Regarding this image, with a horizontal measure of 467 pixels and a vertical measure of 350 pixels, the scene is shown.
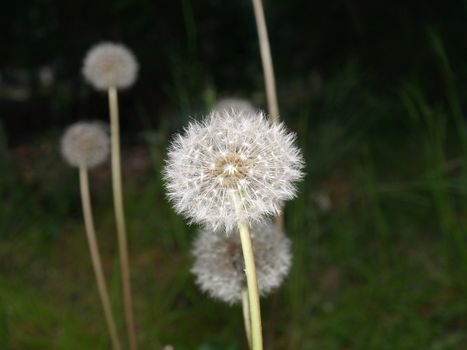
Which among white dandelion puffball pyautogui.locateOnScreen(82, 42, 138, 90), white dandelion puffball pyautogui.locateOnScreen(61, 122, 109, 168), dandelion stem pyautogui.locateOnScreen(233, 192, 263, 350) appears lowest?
dandelion stem pyautogui.locateOnScreen(233, 192, 263, 350)

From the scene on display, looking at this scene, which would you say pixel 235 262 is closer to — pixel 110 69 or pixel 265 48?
pixel 265 48

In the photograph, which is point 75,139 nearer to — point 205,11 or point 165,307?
point 165,307

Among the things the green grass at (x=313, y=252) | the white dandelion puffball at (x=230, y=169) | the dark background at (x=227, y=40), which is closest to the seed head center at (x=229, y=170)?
the white dandelion puffball at (x=230, y=169)

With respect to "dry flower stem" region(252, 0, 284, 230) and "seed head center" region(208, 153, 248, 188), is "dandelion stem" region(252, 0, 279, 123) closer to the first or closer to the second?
"dry flower stem" region(252, 0, 284, 230)

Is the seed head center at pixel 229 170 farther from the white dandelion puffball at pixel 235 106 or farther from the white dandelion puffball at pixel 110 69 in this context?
the white dandelion puffball at pixel 110 69

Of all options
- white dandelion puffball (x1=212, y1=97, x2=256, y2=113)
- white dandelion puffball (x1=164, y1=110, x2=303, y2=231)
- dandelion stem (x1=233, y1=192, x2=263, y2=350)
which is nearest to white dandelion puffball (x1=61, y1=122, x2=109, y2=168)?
white dandelion puffball (x1=212, y1=97, x2=256, y2=113)

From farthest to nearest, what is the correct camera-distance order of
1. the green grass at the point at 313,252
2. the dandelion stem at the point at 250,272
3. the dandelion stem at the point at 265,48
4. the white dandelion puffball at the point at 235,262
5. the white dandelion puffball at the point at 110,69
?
the green grass at the point at 313,252, the white dandelion puffball at the point at 110,69, the dandelion stem at the point at 265,48, the white dandelion puffball at the point at 235,262, the dandelion stem at the point at 250,272

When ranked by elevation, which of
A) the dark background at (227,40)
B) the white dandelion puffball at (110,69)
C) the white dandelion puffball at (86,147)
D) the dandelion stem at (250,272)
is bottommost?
the dandelion stem at (250,272)
